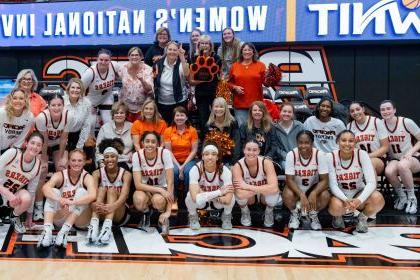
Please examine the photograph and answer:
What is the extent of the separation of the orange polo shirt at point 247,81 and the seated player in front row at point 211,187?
3.08 ft

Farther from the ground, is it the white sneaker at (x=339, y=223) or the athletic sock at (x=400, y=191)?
the athletic sock at (x=400, y=191)

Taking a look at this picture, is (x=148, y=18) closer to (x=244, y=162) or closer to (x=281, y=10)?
(x=281, y=10)

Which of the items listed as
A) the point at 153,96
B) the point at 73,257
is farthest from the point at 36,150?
the point at 153,96

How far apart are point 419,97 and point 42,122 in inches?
242

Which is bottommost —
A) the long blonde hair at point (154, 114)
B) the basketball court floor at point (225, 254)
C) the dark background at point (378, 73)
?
the basketball court floor at point (225, 254)

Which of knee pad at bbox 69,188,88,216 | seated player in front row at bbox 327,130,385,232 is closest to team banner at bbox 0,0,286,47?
seated player in front row at bbox 327,130,385,232

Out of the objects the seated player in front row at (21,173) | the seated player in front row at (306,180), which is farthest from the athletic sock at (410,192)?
the seated player in front row at (21,173)

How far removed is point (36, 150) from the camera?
12.9 feet

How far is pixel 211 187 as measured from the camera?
416cm

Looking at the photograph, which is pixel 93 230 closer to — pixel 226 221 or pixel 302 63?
pixel 226 221

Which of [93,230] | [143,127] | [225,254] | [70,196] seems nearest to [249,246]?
[225,254]

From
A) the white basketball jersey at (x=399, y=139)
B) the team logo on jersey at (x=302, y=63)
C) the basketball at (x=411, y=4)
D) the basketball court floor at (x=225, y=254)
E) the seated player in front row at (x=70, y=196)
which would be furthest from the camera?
the team logo on jersey at (x=302, y=63)

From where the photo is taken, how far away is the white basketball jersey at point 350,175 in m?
4.09

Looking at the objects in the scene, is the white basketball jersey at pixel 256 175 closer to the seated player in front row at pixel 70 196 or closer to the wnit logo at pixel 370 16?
the seated player in front row at pixel 70 196
